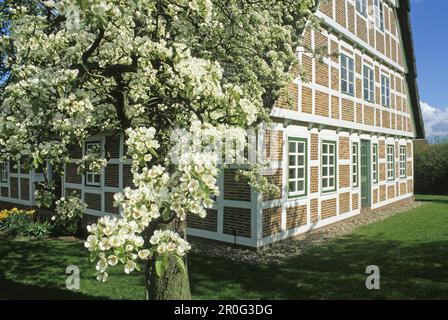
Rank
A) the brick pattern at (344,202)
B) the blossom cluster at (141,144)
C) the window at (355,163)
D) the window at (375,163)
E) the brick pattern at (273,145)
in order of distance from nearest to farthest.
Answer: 1. the blossom cluster at (141,144)
2. the brick pattern at (273,145)
3. the brick pattern at (344,202)
4. the window at (355,163)
5. the window at (375,163)

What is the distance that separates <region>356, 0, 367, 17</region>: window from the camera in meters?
14.4

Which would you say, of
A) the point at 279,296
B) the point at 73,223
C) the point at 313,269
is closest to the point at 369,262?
the point at 313,269

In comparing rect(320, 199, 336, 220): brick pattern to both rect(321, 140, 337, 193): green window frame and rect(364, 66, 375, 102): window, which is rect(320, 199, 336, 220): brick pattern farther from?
rect(364, 66, 375, 102): window

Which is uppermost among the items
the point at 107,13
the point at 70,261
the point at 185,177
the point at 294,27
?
the point at 294,27

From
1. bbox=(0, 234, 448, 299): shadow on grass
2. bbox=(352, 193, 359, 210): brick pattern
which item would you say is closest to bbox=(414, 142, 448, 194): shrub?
bbox=(352, 193, 359, 210): brick pattern

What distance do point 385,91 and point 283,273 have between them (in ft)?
41.4

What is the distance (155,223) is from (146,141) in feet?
7.17

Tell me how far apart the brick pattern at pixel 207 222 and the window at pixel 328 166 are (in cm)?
395

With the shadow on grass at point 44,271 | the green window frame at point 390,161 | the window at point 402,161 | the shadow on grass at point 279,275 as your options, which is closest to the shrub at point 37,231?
the shadow on grass at point 44,271

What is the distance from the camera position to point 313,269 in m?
7.72

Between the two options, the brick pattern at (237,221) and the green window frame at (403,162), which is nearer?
the brick pattern at (237,221)

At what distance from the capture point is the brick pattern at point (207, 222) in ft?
32.2

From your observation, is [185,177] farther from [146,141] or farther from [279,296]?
[279,296]

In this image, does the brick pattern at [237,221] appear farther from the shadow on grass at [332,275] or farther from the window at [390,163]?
the window at [390,163]
